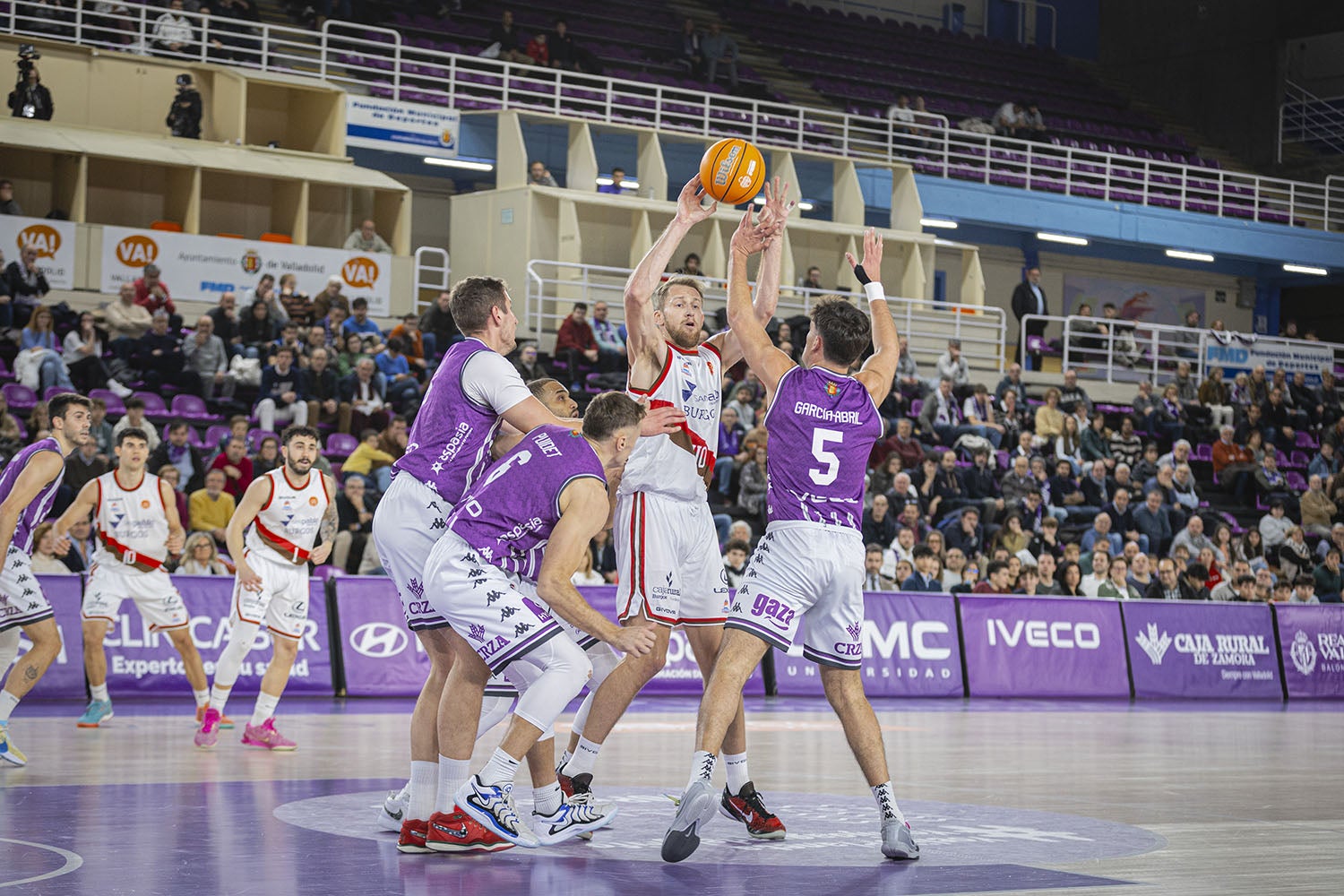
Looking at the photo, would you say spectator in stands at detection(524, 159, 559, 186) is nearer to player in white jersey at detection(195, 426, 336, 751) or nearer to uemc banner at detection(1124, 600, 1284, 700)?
uemc banner at detection(1124, 600, 1284, 700)

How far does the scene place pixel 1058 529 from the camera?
70.9 feet

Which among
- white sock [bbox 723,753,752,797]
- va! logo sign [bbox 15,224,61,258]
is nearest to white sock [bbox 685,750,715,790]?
white sock [bbox 723,753,752,797]

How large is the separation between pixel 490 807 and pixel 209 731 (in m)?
4.71

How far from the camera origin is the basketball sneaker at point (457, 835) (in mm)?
6609

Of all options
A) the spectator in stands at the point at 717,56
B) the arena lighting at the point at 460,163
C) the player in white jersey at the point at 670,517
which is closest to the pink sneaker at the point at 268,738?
the player in white jersey at the point at 670,517

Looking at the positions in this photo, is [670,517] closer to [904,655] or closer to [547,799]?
[547,799]

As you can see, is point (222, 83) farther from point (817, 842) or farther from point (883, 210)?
point (817, 842)

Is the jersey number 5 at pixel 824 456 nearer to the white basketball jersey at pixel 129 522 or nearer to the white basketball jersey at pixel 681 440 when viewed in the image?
the white basketball jersey at pixel 681 440

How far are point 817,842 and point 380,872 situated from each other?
212 centimetres

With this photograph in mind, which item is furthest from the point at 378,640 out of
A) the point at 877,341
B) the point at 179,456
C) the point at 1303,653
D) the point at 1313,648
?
the point at 1313,648

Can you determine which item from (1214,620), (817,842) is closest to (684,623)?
(817,842)

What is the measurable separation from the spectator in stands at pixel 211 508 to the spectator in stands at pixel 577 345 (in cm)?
686

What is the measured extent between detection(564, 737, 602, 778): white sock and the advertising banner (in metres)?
20.8

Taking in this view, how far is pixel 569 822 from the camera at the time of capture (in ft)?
23.4
